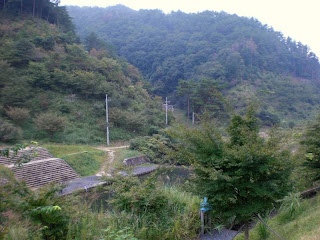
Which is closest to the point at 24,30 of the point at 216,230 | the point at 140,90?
the point at 140,90

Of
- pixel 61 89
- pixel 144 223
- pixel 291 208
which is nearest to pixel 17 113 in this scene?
pixel 61 89

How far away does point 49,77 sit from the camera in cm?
3081

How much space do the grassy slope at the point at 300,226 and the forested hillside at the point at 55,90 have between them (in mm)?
21692

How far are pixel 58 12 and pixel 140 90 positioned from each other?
66.3ft

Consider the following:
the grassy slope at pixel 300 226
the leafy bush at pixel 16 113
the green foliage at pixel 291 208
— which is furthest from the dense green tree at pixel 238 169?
the leafy bush at pixel 16 113

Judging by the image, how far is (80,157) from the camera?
22.9 meters

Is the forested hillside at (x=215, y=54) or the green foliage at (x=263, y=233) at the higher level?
the forested hillside at (x=215, y=54)

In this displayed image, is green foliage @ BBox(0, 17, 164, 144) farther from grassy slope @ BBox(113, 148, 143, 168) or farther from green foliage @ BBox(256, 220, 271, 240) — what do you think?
green foliage @ BBox(256, 220, 271, 240)

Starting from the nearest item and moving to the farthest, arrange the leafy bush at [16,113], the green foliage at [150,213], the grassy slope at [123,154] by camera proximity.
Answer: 1. the green foliage at [150,213]
2. the leafy bush at [16,113]
3. the grassy slope at [123,154]

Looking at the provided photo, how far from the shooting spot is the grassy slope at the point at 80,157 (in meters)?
21.8

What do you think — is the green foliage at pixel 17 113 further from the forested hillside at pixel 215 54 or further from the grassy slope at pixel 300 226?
the forested hillside at pixel 215 54

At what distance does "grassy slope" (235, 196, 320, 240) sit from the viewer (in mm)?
4249

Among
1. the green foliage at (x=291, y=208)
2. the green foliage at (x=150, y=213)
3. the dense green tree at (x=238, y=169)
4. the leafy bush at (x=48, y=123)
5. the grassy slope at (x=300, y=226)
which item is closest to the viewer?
the dense green tree at (x=238, y=169)

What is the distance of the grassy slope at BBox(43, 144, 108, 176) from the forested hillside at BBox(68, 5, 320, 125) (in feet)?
74.3
